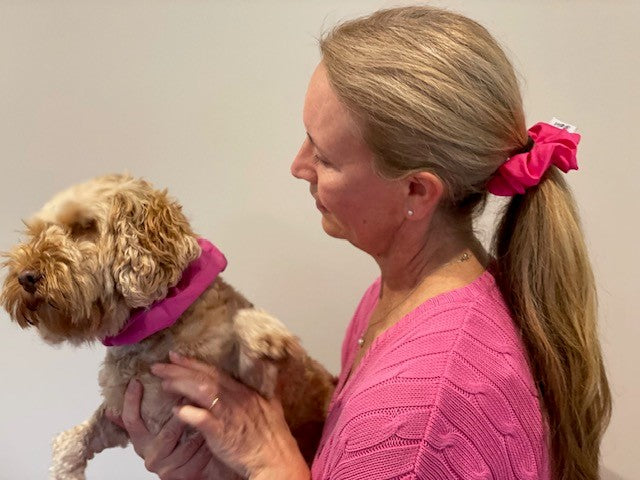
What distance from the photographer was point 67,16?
5.03 ft

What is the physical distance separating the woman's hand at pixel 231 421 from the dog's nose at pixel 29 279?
259 millimetres

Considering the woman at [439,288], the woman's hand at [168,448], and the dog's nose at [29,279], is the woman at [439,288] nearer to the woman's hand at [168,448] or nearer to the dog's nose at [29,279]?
the woman's hand at [168,448]

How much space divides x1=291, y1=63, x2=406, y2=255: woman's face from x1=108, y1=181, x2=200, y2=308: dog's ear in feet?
0.89

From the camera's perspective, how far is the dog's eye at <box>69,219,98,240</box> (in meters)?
1.09

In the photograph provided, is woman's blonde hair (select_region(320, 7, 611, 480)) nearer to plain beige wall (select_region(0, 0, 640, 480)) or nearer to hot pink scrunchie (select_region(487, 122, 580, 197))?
hot pink scrunchie (select_region(487, 122, 580, 197))

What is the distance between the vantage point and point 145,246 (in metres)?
1.06

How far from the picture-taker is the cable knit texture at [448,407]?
0.90 metres

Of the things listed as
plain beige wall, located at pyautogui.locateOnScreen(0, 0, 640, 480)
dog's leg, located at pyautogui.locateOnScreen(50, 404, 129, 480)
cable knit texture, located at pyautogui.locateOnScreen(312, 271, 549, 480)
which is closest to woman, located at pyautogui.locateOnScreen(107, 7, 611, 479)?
cable knit texture, located at pyautogui.locateOnScreen(312, 271, 549, 480)

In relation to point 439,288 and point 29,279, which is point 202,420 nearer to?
point 29,279

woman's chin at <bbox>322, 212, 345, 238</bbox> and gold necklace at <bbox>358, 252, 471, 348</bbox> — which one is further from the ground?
woman's chin at <bbox>322, 212, 345, 238</bbox>

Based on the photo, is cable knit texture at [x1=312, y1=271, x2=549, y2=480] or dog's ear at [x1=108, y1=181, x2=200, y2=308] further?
dog's ear at [x1=108, y1=181, x2=200, y2=308]

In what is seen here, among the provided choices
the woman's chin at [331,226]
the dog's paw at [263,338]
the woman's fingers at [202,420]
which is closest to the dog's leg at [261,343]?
the dog's paw at [263,338]

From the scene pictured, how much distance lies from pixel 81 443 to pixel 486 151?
99 cm

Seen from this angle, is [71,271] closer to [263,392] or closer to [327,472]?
[263,392]
